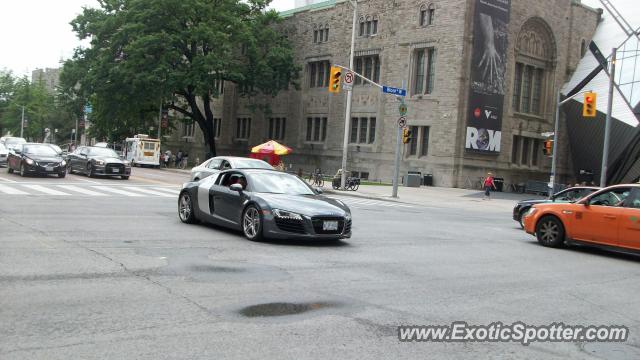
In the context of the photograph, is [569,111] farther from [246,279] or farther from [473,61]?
[246,279]

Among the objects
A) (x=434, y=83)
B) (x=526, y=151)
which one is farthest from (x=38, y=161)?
(x=526, y=151)

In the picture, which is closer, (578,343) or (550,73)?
(578,343)

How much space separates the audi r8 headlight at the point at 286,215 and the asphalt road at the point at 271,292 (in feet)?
1.71

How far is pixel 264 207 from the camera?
10.8 m

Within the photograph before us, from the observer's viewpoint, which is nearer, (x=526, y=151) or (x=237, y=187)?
(x=237, y=187)

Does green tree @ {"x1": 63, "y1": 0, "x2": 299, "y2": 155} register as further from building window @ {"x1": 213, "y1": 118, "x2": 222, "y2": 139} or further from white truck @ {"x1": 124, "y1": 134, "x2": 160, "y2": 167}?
building window @ {"x1": 213, "y1": 118, "x2": 222, "y2": 139}

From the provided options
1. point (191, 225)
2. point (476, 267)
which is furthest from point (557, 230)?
point (191, 225)

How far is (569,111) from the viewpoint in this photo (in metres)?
51.0

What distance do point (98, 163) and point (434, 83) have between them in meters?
25.3

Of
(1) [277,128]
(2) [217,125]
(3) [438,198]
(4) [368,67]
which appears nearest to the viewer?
(3) [438,198]

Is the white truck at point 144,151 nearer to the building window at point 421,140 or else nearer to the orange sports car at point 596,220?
the building window at point 421,140

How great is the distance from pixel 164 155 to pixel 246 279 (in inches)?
2096

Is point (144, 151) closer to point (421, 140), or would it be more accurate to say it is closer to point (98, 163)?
point (98, 163)

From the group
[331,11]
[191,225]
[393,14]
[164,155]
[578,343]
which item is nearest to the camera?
[578,343]
